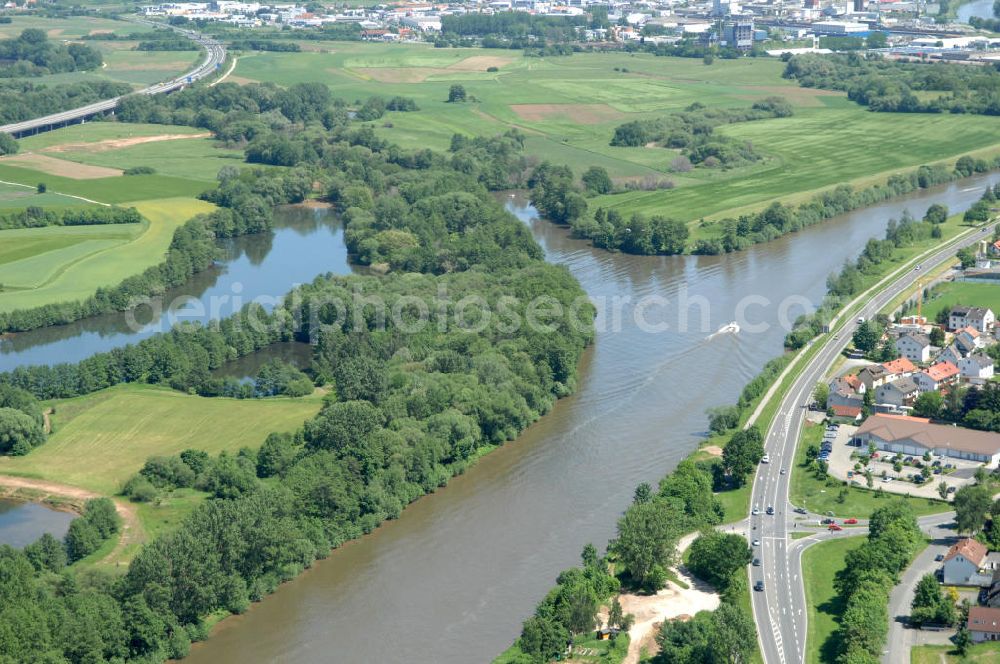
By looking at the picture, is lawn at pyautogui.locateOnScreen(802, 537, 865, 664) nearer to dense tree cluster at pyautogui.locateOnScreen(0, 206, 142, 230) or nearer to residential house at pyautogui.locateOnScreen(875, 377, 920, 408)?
residential house at pyautogui.locateOnScreen(875, 377, 920, 408)

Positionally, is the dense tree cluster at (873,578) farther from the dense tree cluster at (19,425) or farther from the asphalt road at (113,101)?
the asphalt road at (113,101)

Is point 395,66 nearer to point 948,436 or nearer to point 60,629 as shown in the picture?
point 948,436

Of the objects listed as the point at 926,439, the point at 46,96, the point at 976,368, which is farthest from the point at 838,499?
the point at 46,96

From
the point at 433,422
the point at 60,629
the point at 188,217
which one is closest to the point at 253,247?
the point at 188,217

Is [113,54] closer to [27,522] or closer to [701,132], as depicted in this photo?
[701,132]

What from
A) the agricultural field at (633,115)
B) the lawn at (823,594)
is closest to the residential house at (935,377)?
the lawn at (823,594)

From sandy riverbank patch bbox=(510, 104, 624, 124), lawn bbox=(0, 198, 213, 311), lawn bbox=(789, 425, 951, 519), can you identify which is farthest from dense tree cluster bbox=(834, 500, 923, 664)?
sandy riverbank patch bbox=(510, 104, 624, 124)
